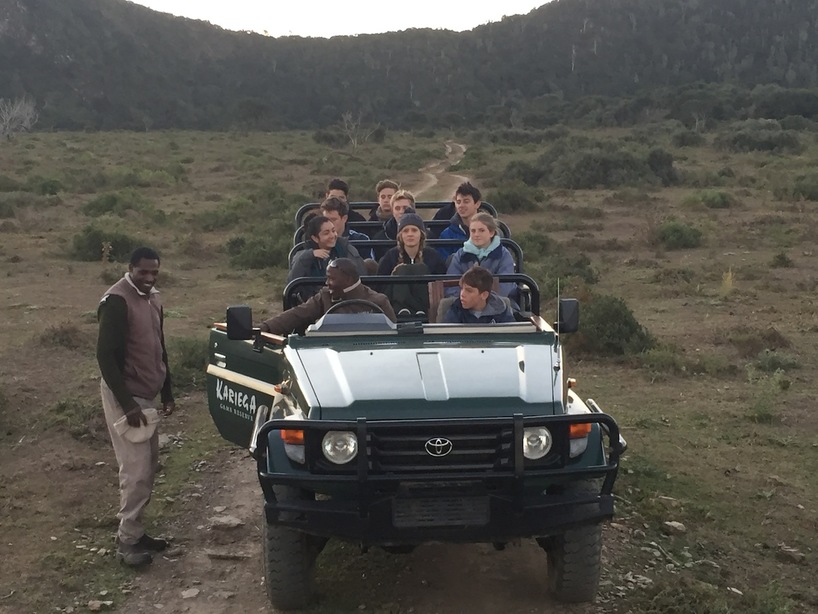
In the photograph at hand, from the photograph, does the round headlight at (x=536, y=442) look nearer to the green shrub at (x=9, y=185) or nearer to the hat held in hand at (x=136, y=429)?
the hat held in hand at (x=136, y=429)

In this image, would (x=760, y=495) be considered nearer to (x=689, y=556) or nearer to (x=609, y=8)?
(x=689, y=556)

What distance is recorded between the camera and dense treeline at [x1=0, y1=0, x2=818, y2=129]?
8069cm

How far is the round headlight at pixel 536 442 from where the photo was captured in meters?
4.20

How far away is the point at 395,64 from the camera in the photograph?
4122 inches

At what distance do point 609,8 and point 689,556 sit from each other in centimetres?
11413

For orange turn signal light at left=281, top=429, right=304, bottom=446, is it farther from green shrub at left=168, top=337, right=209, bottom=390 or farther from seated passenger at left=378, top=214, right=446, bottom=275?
green shrub at left=168, top=337, right=209, bottom=390

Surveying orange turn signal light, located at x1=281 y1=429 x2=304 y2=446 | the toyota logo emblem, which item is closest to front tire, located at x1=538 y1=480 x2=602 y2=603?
the toyota logo emblem

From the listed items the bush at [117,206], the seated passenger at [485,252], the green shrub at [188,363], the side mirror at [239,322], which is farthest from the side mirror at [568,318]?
the bush at [117,206]

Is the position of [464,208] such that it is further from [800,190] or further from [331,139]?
[331,139]

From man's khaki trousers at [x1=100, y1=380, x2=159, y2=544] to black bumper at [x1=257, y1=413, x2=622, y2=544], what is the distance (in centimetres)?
138

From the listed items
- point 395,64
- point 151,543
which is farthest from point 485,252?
point 395,64

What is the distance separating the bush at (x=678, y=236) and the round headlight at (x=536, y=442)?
14545 mm

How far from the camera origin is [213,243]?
1950cm

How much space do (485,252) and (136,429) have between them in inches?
99.6
